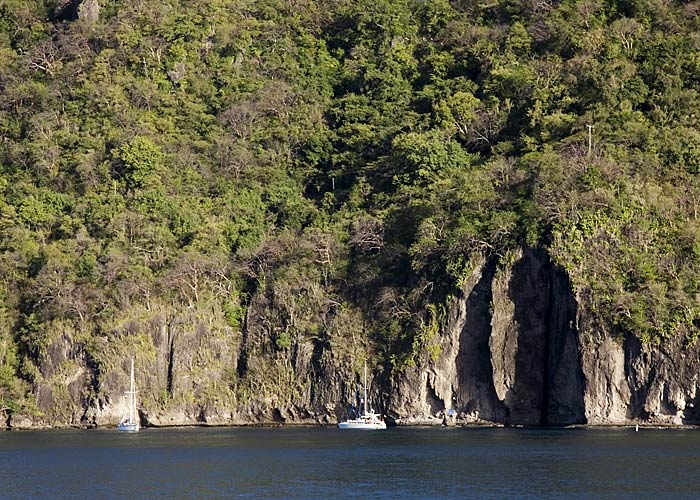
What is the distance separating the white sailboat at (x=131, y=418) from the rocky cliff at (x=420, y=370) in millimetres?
709

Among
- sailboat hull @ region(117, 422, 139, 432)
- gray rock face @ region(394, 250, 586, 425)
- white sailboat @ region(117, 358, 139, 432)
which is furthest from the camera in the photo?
white sailboat @ region(117, 358, 139, 432)

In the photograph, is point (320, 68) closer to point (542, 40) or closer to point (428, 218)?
point (542, 40)

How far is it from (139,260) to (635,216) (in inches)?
1270

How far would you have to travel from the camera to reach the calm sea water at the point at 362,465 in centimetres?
5391

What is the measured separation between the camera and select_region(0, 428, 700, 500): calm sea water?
5391 centimetres

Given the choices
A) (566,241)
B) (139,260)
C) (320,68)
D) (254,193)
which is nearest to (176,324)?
(139,260)

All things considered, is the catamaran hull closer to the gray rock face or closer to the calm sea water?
the gray rock face

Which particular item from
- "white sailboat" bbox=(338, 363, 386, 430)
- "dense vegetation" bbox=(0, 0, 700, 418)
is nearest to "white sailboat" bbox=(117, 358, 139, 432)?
"dense vegetation" bbox=(0, 0, 700, 418)

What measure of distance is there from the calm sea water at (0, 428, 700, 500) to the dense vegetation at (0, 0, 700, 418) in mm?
9369

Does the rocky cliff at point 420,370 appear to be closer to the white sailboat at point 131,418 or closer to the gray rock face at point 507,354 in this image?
the gray rock face at point 507,354

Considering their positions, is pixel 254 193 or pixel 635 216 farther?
pixel 254 193

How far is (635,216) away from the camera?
265 feet

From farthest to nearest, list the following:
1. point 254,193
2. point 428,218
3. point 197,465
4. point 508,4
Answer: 1. point 508,4
2. point 254,193
3. point 428,218
4. point 197,465

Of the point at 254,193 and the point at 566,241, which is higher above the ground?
the point at 254,193
